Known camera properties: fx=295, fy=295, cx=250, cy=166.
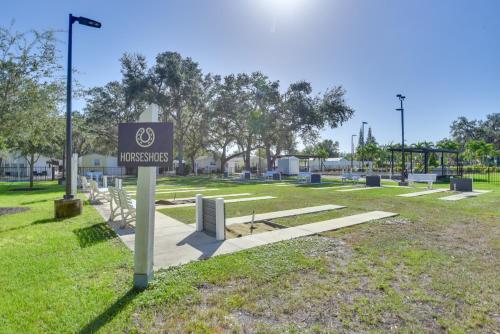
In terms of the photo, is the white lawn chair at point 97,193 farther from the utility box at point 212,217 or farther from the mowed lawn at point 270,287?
the utility box at point 212,217

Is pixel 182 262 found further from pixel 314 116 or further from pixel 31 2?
pixel 314 116

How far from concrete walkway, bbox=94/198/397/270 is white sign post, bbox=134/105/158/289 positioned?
2.10ft

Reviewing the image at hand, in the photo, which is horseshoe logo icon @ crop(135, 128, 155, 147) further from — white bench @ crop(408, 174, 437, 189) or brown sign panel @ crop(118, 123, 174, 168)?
white bench @ crop(408, 174, 437, 189)

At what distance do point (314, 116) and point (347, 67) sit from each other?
10.7m

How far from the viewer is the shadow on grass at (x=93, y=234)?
17.5 feet

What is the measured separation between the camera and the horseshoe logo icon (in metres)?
3.38

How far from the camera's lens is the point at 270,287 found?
3.46m

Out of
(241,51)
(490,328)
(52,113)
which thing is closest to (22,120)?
(52,113)

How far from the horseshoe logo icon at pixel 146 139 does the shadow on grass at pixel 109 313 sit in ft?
5.40

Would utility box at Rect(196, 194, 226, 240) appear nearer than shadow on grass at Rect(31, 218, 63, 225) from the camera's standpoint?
Yes

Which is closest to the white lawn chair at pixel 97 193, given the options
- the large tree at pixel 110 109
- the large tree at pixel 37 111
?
the large tree at pixel 37 111

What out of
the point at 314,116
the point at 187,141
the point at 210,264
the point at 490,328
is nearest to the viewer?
the point at 490,328

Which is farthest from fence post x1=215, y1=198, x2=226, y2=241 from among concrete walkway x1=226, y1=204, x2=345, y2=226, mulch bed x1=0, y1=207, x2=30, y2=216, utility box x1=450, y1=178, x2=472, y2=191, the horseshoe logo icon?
utility box x1=450, y1=178, x2=472, y2=191

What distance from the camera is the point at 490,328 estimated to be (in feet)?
8.63
